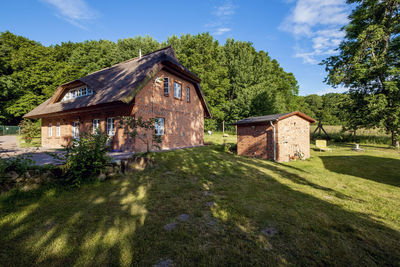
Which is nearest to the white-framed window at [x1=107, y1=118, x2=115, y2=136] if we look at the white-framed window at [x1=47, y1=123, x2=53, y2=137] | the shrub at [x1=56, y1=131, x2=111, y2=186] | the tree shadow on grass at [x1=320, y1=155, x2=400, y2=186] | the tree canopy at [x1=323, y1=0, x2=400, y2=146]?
the shrub at [x1=56, y1=131, x2=111, y2=186]

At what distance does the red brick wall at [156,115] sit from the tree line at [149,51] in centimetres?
1520

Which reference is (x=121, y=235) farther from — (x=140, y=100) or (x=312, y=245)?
(x=140, y=100)

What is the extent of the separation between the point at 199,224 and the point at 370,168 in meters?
11.8

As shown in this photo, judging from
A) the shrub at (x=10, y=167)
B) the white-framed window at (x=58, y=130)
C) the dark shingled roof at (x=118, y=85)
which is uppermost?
the dark shingled roof at (x=118, y=85)

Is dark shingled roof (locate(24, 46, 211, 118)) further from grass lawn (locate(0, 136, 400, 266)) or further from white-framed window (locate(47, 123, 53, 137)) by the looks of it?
grass lawn (locate(0, 136, 400, 266))

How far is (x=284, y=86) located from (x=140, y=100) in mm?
43022

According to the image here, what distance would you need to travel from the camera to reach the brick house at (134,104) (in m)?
10.5

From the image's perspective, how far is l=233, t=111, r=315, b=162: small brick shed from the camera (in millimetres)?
11203

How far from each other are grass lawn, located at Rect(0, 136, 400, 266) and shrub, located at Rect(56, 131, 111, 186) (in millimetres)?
404

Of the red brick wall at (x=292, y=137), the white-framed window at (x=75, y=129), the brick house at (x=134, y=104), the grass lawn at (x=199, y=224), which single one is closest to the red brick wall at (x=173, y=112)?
the brick house at (x=134, y=104)

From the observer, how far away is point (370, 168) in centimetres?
979

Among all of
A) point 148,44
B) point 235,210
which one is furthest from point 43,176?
point 148,44

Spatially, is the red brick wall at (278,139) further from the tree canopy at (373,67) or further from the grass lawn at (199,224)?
the tree canopy at (373,67)

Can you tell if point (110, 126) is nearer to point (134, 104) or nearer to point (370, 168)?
point (134, 104)
